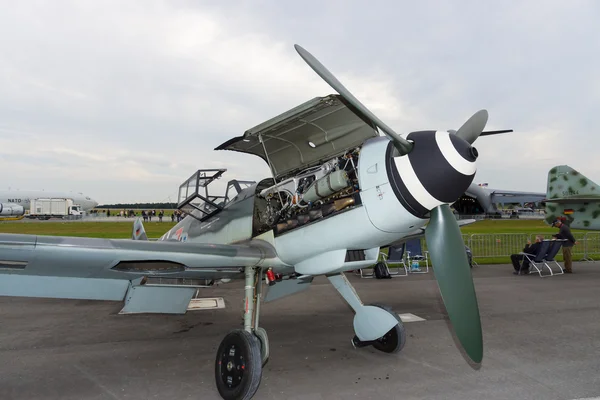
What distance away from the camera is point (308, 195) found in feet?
13.3

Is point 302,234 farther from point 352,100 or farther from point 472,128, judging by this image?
point 472,128

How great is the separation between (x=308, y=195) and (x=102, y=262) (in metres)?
2.05

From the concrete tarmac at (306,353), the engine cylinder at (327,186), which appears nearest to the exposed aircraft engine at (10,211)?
the concrete tarmac at (306,353)

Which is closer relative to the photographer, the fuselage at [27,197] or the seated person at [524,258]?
the seated person at [524,258]

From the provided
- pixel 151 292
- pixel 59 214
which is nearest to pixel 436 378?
pixel 151 292

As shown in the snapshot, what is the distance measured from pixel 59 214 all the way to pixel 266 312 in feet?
206

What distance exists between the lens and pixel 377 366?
450 cm

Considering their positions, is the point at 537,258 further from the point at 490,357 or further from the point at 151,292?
the point at 151,292

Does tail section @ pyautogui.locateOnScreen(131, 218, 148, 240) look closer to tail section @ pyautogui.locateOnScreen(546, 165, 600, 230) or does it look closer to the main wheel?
the main wheel

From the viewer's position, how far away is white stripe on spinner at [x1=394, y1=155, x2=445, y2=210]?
332cm

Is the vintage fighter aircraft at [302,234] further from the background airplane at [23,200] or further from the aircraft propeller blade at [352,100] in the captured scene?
the background airplane at [23,200]

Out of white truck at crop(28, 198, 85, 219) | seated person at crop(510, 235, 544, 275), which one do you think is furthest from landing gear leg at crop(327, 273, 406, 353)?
white truck at crop(28, 198, 85, 219)

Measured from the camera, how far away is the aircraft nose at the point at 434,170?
3.23 metres

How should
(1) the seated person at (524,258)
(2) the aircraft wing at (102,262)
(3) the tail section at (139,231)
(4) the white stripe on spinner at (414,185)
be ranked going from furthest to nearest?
(1) the seated person at (524,258), (3) the tail section at (139,231), (2) the aircraft wing at (102,262), (4) the white stripe on spinner at (414,185)
